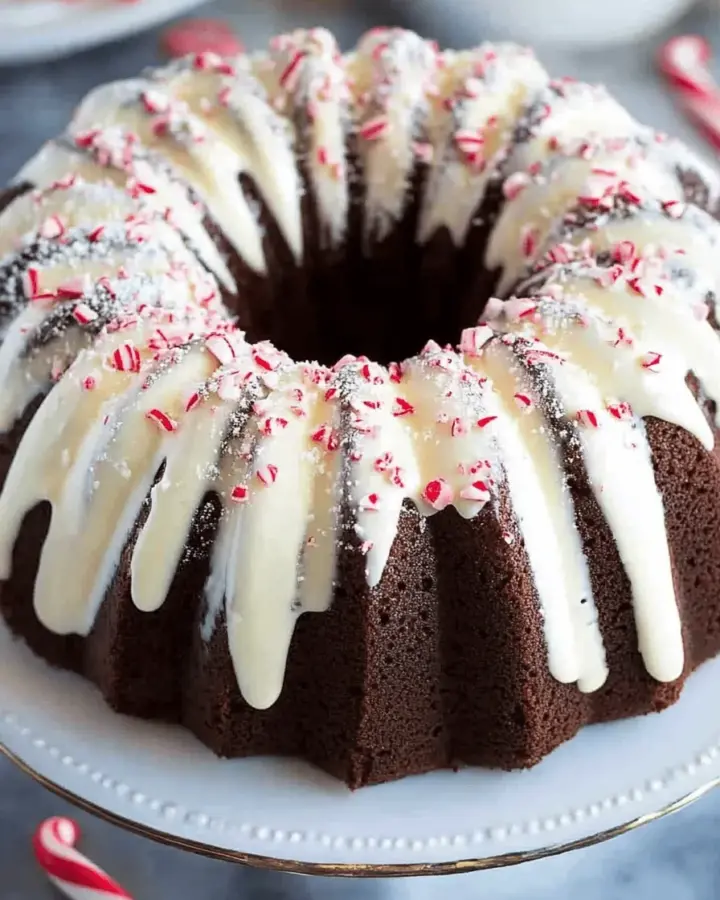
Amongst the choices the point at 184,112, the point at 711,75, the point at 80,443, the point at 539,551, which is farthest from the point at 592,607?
the point at 711,75

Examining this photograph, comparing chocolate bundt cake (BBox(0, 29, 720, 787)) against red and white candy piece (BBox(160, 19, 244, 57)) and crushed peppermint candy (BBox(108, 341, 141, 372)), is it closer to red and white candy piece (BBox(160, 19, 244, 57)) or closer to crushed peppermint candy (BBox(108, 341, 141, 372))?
crushed peppermint candy (BBox(108, 341, 141, 372))

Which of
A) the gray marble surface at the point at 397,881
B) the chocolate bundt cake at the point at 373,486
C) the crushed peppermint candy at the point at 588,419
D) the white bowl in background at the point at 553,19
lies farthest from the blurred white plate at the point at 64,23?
the crushed peppermint candy at the point at 588,419

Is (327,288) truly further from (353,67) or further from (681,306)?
(681,306)

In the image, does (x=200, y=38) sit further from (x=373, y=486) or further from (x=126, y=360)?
(x=373, y=486)

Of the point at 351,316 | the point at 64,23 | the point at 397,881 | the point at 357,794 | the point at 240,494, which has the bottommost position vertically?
the point at 397,881

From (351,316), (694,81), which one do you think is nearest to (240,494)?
(351,316)

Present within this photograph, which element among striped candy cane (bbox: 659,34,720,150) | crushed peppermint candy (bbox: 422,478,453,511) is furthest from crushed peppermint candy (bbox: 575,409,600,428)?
striped candy cane (bbox: 659,34,720,150)
